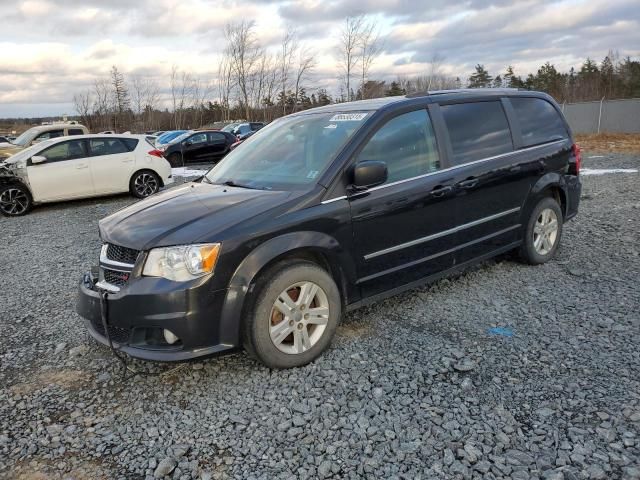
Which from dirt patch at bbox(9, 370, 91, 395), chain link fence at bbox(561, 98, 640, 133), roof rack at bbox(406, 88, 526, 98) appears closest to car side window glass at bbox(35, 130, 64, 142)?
dirt patch at bbox(9, 370, 91, 395)

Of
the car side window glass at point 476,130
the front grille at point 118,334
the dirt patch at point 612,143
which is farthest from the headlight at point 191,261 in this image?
the dirt patch at point 612,143

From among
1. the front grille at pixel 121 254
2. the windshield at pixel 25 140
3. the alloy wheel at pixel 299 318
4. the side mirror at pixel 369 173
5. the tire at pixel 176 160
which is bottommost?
the alloy wheel at pixel 299 318

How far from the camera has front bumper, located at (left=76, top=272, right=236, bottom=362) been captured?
9.87ft

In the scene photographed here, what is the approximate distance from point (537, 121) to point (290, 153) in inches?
109

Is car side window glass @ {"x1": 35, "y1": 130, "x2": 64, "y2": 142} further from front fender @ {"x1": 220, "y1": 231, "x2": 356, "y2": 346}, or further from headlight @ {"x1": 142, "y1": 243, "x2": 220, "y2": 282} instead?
front fender @ {"x1": 220, "y1": 231, "x2": 356, "y2": 346}

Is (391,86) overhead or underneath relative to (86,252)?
overhead

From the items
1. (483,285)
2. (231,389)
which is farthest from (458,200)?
(231,389)

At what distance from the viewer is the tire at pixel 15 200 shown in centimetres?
1018

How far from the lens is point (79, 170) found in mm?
10695

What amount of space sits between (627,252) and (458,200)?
2676 millimetres

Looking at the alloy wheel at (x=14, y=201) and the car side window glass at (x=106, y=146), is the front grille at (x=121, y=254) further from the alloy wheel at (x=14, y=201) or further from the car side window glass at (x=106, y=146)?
the car side window glass at (x=106, y=146)

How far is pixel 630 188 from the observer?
31.4 feet

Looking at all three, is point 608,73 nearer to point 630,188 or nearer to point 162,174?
point 630,188

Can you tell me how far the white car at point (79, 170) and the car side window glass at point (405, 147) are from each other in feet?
26.5
